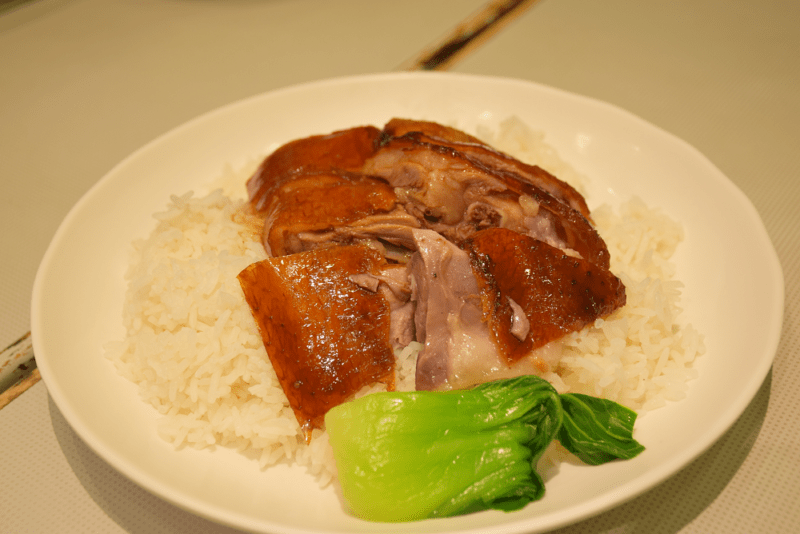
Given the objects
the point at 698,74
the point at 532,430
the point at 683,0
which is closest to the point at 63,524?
the point at 532,430

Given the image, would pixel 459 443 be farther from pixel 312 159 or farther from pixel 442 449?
pixel 312 159

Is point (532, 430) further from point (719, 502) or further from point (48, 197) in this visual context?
point (48, 197)

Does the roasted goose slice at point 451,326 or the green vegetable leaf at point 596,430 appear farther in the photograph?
the roasted goose slice at point 451,326

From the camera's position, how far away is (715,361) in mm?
2373

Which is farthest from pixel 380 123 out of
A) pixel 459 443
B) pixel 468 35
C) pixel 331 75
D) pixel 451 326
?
pixel 459 443

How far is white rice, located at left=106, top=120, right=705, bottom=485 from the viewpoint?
227 centimetres

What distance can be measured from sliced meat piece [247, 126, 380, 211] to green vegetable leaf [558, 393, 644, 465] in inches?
70.4

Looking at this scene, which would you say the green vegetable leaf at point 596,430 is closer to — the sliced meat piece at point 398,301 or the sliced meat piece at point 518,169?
the sliced meat piece at point 398,301

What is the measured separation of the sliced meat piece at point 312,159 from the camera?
3.07 metres

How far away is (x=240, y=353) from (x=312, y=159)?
1.24 metres

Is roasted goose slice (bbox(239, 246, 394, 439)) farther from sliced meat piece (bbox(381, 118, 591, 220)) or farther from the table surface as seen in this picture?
sliced meat piece (bbox(381, 118, 591, 220))

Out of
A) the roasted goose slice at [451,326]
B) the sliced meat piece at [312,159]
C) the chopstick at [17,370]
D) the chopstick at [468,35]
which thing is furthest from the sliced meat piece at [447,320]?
the chopstick at [468,35]

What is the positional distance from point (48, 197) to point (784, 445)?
4.62 metres

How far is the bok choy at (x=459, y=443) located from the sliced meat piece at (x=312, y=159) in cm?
149
